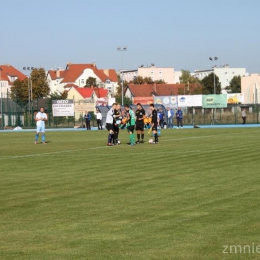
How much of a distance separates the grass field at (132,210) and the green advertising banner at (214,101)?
60.2m

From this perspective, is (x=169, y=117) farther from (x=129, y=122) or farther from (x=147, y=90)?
(x=147, y=90)

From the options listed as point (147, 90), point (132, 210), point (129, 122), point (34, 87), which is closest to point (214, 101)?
point (129, 122)

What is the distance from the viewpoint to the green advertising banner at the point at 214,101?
266ft

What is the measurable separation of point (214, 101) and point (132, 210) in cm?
7040

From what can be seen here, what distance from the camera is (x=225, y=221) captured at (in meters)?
10.5

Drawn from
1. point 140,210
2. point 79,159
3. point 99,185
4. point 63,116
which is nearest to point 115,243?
point 140,210

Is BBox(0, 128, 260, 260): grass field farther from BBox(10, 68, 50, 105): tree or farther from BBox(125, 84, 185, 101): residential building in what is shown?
BBox(125, 84, 185, 101): residential building

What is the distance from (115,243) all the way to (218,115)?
7257cm

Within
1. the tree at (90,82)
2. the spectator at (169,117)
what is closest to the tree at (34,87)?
the tree at (90,82)

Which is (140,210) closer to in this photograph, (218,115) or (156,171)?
(156,171)

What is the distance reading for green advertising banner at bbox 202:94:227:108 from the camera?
81000 millimetres

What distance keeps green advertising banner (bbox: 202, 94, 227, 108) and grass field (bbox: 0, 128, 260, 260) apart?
60.2 m

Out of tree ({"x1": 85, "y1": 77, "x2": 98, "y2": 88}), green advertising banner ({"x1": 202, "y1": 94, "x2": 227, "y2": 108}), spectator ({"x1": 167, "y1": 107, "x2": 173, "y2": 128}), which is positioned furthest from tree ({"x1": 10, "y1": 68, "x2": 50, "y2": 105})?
spectator ({"x1": 167, "y1": 107, "x2": 173, "y2": 128})

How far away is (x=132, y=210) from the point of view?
11.9m
